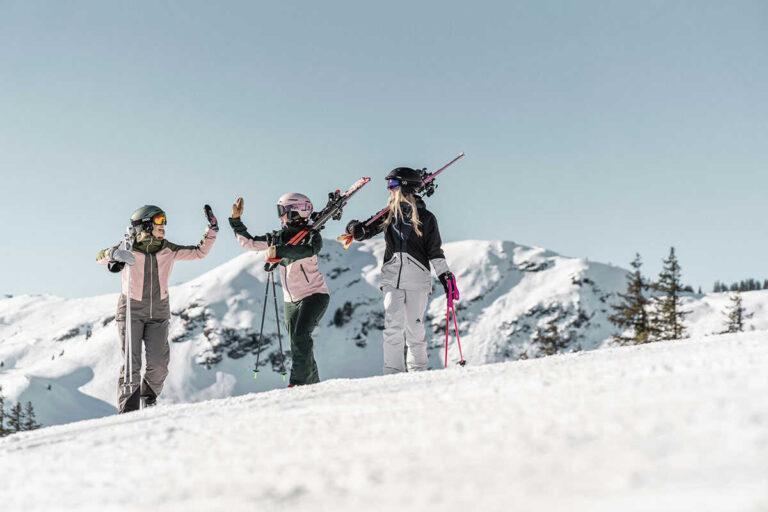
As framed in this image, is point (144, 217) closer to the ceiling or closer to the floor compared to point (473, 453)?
closer to the ceiling

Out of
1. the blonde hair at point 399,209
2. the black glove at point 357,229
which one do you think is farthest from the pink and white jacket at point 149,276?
the blonde hair at point 399,209

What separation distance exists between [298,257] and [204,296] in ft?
461

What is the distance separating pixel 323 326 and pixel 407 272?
133383 millimetres

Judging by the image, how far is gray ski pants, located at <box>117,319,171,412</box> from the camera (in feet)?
19.7

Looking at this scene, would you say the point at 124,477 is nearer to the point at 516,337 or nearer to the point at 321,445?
the point at 321,445

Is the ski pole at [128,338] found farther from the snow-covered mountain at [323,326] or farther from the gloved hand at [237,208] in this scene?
the snow-covered mountain at [323,326]

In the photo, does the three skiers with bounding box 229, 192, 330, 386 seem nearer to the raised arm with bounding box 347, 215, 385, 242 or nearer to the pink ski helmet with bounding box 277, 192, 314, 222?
the pink ski helmet with bounding box 277, 192, 314, 222

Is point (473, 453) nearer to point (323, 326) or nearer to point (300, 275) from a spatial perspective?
point (300, 275)

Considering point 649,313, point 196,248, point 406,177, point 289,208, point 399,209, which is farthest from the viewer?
point 649,313

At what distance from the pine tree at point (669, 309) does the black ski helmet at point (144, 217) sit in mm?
22506

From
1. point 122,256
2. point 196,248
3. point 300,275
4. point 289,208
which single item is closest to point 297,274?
point 300,275

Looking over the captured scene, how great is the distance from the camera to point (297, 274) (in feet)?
20.1

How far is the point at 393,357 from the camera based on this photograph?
18.9 ft

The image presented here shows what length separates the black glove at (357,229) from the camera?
6.25 metres
